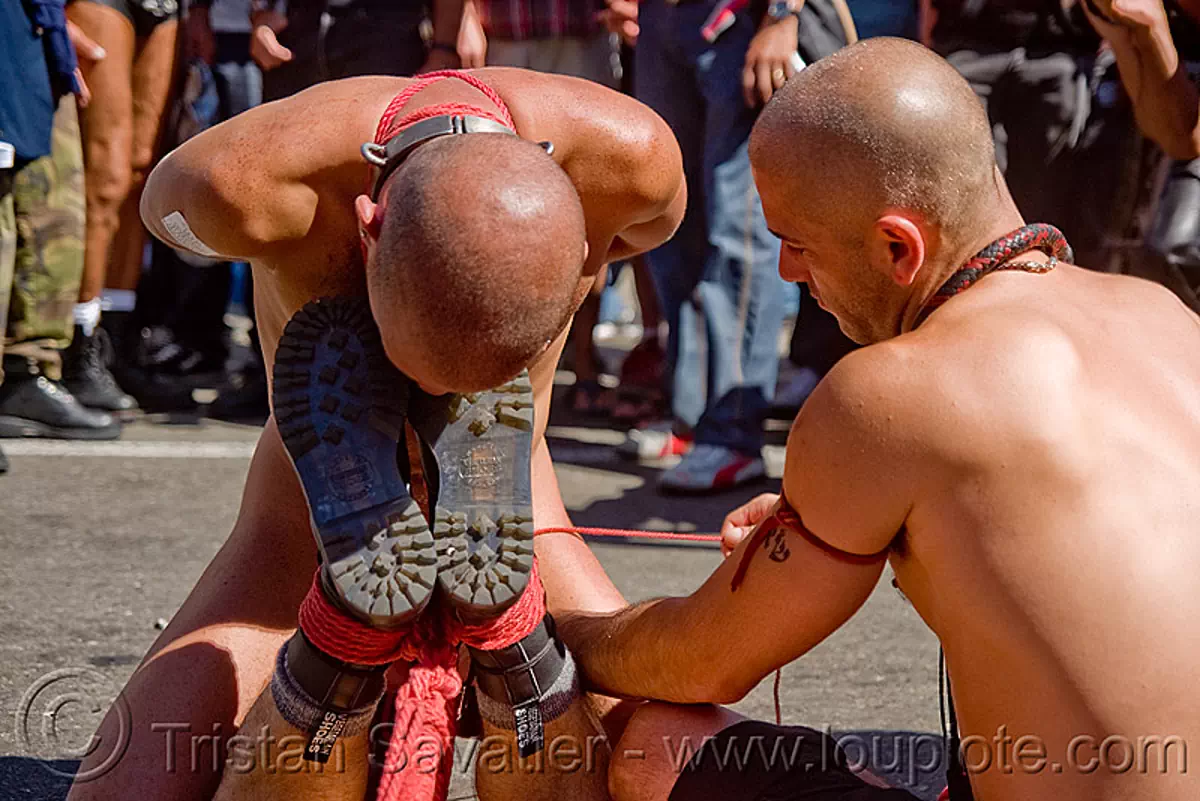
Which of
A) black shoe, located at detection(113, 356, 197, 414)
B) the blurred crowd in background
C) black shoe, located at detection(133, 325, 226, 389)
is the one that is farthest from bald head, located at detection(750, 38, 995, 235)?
black shoe, located at detection(133, 325, 226, 389)

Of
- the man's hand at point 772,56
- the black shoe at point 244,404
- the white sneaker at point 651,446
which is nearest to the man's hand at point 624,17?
the man's hand at point 772,56

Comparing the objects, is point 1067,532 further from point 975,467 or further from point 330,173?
point 330,173

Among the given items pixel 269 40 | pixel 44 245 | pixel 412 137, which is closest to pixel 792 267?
pixel 412 137

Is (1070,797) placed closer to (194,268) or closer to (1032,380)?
(1032,380)

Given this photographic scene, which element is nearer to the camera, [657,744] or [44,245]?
[657,744]

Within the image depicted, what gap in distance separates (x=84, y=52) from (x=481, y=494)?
3.53 meters

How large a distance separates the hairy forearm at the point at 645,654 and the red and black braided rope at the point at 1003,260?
0.50 metres

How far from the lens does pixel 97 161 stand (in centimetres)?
503

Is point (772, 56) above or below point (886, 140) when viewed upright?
below

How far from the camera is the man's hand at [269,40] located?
16.2ft

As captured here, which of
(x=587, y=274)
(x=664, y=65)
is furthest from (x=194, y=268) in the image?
(x=587, y=274)

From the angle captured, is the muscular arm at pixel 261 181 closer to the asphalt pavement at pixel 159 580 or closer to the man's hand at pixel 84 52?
the asphalt pavement at pixel 159 580

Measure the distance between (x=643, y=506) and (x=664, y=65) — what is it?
140 cm

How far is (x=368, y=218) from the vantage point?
179cm
